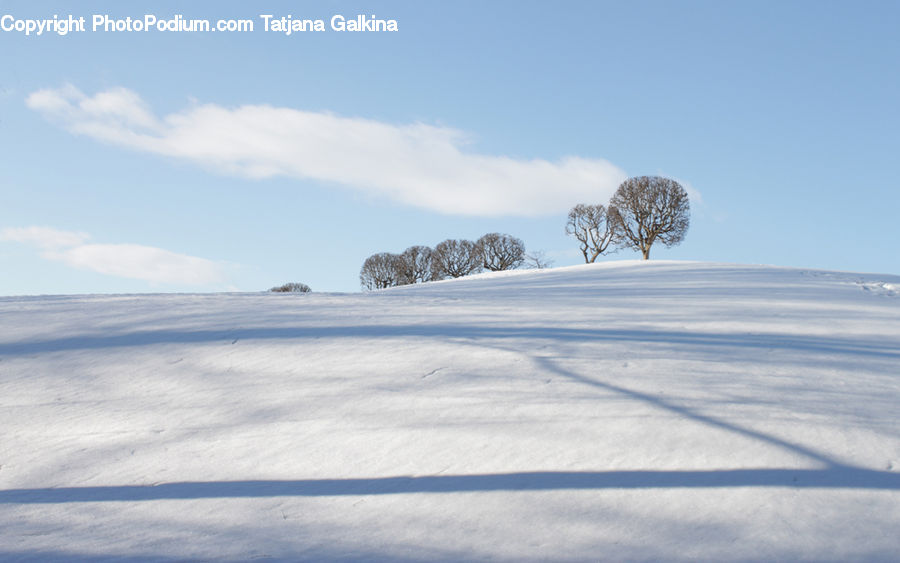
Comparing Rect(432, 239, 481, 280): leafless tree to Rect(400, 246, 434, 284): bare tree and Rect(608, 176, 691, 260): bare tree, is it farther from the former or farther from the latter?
Rect(608, 176, 691, 260): bare tree

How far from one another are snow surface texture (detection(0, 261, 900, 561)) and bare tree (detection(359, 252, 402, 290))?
4289 centimetres

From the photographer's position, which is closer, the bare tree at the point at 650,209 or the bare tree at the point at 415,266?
the bare tree at the point at 650,209

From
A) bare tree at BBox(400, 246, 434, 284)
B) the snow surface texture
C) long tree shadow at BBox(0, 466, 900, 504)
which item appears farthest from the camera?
bare tree at BBox(400, 246, 434, 284)

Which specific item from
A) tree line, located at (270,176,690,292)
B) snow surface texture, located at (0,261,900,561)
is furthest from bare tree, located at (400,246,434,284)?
snow surface texture, located at (0,261,900,561)

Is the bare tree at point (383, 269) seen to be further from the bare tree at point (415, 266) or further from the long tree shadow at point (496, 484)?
the long tree shadow at point (496, 484)

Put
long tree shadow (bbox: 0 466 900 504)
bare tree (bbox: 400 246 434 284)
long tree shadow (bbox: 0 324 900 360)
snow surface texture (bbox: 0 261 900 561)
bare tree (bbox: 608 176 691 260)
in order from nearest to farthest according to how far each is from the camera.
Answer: snow surface texture (bbox: 0 261 900 561) → long tree shadow (bbox: 0 466 900 504) → long tree shadow (bbox: 0 324 900 360) → bare tree (bbox: 608 176 691 260) → bare tree (bbox: 400 246 434 284)

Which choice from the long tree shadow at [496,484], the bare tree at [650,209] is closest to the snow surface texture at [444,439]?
the long tree shadow at [496,484]

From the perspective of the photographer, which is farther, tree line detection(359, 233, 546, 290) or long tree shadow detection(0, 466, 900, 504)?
tree line detection(359, 233, 546, 290)

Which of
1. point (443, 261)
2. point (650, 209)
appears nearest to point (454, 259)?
point (443, 261)

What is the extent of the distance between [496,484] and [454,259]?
44.3 m

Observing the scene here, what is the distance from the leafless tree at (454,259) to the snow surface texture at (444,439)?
4093 cm

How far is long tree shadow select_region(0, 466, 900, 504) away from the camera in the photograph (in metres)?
2.48

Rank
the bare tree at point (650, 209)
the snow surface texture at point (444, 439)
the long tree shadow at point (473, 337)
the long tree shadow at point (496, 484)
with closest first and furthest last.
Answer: the snow surface texture at point (444, 439) < the long tree shadow at point (496, 484) < the long tree shadow at point (473, 337) < the bare tree at point (650, 209)

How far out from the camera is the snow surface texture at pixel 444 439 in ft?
7.26
